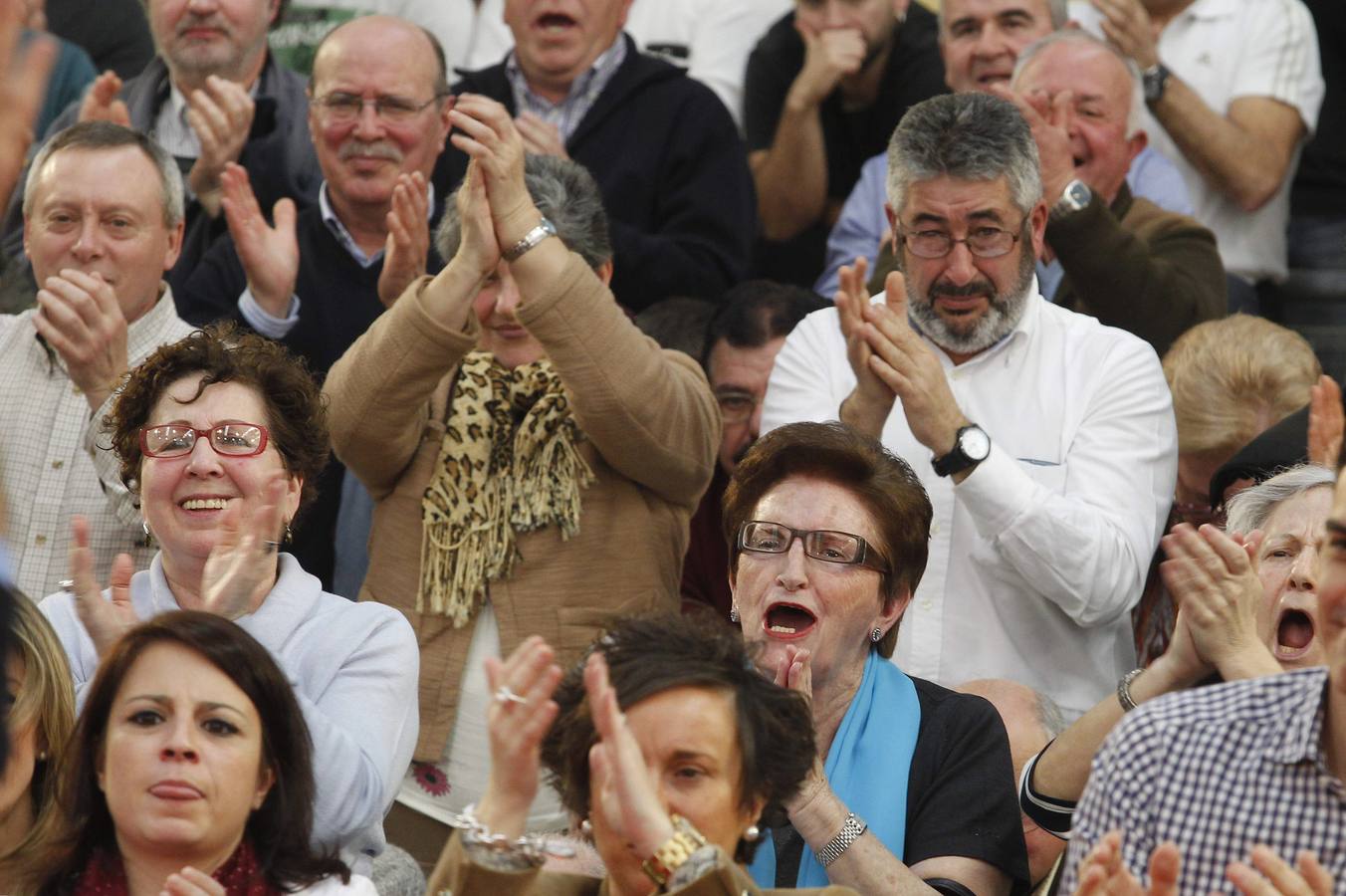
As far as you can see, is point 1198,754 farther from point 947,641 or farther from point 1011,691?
point 947,641

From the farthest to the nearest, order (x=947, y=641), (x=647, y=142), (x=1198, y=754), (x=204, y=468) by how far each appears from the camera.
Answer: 1. (x=647, y=142)
2. (x=947, y=641)
3. (x=204, y=468)
4. (x=1198, y=754)

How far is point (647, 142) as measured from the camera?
6.46 meters

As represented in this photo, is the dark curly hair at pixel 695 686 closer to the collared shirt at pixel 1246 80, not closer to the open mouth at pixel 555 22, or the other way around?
the open mouth at pixel 555 22

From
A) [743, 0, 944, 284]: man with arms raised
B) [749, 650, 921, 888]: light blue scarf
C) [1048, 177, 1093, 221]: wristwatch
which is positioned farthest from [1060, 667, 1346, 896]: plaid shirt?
[743, 0, 944, 284]: man with arms raised

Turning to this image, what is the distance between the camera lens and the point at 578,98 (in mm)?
6625

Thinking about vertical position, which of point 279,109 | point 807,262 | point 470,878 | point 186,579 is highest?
point 279,109

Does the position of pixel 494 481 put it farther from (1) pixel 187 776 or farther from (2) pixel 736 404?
(1) pixel 187 776

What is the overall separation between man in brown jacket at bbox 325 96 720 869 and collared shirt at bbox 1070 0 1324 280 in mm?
2459

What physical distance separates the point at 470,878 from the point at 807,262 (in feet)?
14.9

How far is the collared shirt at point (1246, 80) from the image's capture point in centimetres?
698

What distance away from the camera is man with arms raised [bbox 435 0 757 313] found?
20.7ft

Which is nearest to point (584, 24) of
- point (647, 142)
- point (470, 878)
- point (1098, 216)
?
point (647, 142)

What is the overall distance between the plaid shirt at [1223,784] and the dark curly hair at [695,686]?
0.57 metres

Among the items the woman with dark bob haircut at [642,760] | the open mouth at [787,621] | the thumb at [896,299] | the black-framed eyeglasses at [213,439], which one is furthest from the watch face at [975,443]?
the black-framed eyeglasses at [213,439]
